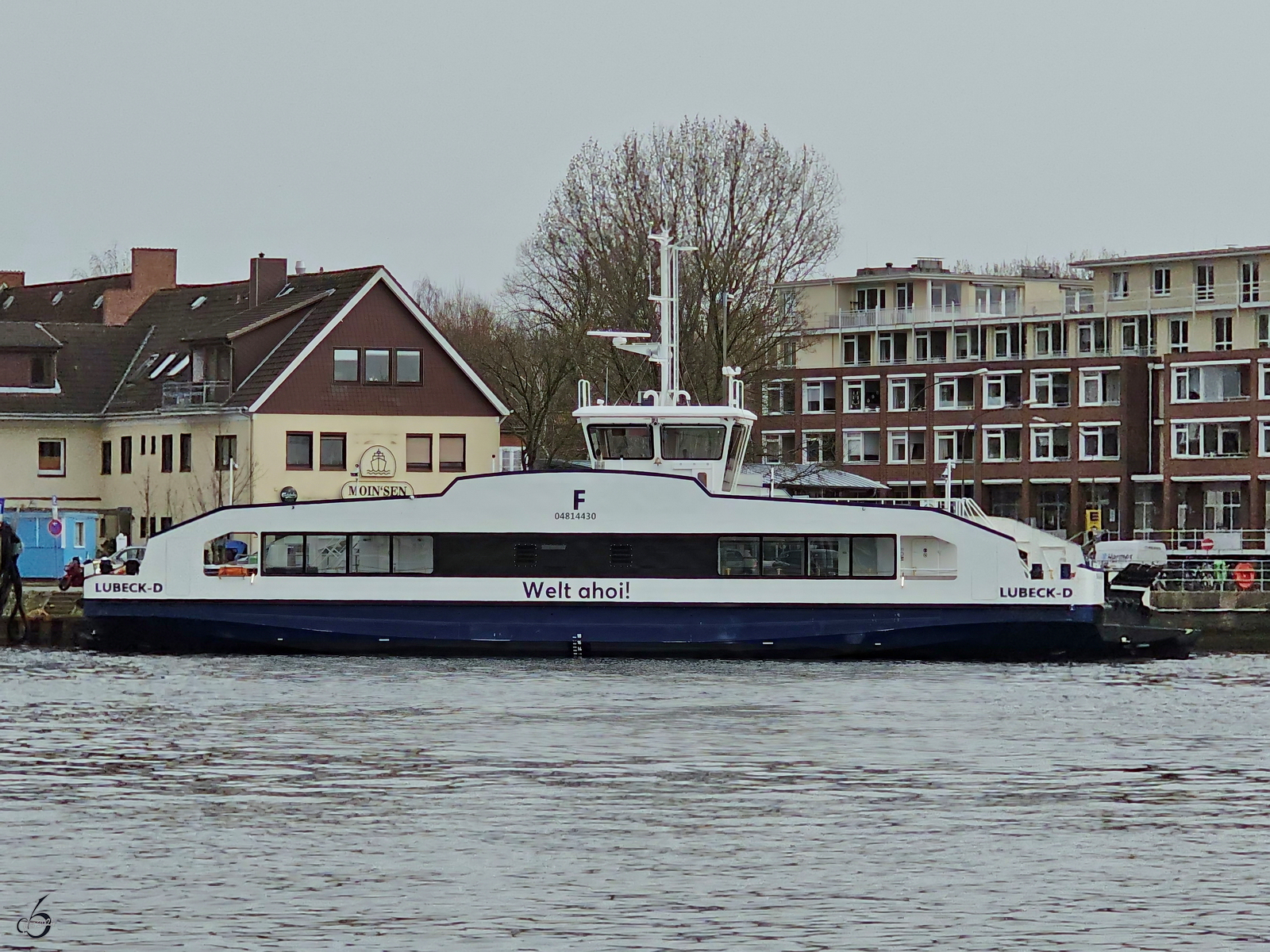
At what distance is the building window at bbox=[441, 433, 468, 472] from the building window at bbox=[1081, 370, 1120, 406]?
57.2 meters

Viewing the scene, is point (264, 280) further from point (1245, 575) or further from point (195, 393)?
point (1245, 575)

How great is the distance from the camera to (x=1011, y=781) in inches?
1027

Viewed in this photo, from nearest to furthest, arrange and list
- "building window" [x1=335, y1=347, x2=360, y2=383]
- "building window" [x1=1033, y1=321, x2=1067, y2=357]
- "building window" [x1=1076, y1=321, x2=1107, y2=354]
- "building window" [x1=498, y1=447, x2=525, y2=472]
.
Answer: "building window" [x1=498, y1=447, x2=525, y2=472]
"building window" [x1=335, y1=347, x2=360, y2=383]
"building window" [x1=1076, y1=321, x2=1107, y2=354]
"building window" [x1=1033, y1=321, x2=1067, y2=357]

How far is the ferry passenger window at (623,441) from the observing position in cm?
4553

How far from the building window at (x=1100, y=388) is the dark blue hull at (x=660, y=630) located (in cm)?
7745

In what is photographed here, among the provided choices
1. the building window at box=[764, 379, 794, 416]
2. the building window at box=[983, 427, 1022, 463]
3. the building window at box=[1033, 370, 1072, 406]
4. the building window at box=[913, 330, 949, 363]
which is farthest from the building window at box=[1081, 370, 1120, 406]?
the building window at box=[764, 379, 794, 416]

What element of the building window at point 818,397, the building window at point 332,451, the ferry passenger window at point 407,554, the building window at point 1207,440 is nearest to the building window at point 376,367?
the building window at point 332,451

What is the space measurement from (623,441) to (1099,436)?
76.9 m

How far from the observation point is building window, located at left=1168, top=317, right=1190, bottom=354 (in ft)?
389

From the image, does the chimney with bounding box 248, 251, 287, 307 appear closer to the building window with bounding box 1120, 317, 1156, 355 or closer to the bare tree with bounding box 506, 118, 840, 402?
the bare tree with bounding box 506, 118, 840, 402

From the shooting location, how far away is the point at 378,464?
223ft

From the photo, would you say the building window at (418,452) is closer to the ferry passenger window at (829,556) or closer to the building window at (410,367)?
the building window at (410,367)

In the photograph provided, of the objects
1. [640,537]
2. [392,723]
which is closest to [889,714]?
[392,723]

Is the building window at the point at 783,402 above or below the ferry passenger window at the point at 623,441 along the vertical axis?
above
